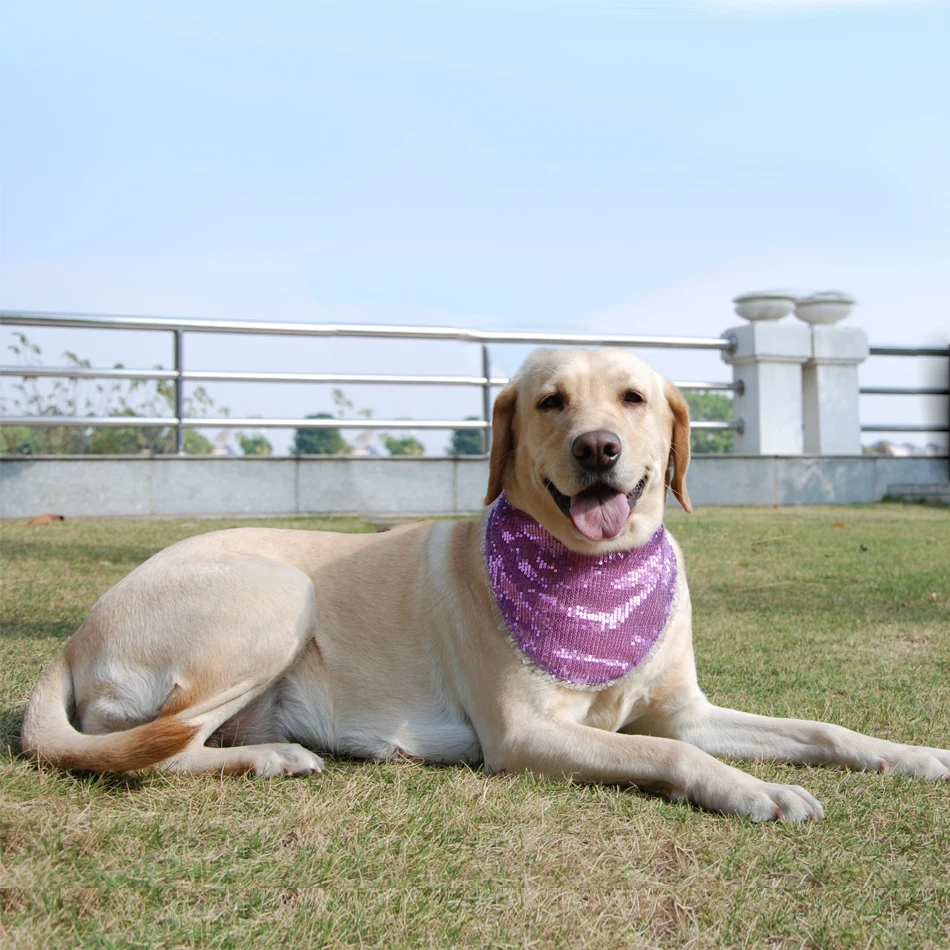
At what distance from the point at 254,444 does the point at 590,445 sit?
11.1 m

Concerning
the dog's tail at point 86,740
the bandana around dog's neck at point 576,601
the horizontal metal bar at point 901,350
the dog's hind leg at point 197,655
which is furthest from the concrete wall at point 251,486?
the dog's tail at point 86,740

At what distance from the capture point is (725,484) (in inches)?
513

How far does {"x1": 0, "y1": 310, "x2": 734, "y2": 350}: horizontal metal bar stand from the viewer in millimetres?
11516

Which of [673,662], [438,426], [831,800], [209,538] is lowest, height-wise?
[831,800]

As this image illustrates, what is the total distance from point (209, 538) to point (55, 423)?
8.67 meters

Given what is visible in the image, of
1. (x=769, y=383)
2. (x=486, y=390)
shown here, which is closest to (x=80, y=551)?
(x=486, y=390)

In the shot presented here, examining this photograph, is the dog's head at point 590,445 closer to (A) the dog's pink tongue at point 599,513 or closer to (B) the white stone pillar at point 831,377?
(A) the dog's pink tongue at point 599,513

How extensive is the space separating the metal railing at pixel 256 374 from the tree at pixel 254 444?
3.04 ft

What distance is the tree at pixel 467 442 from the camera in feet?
43.0

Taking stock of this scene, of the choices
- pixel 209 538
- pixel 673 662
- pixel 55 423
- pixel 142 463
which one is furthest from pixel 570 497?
pixel 55 423

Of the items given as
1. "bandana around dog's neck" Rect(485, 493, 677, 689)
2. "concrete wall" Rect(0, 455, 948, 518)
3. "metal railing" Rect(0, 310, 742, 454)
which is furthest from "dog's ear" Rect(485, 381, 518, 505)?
"metal railing" Rect(0, 310, 742, 454)

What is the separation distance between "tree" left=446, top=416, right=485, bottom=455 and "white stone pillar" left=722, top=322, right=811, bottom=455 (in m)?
3.94

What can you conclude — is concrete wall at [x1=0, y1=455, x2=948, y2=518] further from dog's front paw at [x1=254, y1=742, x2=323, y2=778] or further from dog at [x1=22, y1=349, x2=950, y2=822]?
dog's front paw at [x1=254, y1=742, x2=323, y2=778]

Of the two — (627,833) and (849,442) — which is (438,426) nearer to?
(849,442)
